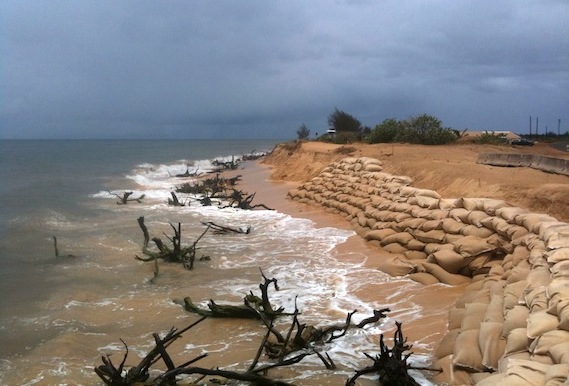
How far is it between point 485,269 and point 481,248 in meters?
0.27

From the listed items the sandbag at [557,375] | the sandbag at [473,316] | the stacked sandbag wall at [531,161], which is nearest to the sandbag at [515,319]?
the sandbag at [473,316]

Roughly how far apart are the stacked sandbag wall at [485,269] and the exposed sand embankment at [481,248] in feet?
0.03

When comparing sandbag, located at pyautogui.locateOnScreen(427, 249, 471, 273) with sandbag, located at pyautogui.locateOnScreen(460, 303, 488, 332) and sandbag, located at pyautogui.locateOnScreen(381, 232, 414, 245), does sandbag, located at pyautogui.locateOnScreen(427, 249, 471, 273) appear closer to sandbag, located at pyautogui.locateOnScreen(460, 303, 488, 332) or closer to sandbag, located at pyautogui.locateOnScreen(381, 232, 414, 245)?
sandbag, located at pyautogui.locateOnScreen(381, 232, 414, 245)

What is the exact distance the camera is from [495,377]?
3.02m

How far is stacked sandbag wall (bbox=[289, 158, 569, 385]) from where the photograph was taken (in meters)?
3.27

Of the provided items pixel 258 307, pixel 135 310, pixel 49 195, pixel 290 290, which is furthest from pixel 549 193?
pixel 49 195

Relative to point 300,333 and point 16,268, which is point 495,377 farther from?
point 16,268

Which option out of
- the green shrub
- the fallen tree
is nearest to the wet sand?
the fallen tree

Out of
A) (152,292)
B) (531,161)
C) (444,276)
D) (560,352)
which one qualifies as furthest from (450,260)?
(531,161)

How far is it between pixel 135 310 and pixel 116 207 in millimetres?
11274

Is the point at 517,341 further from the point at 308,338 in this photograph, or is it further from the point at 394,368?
the point at 308,338

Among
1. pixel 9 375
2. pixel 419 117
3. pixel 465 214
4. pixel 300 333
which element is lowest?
pixel 9 375

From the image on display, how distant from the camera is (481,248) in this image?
6.34 meters

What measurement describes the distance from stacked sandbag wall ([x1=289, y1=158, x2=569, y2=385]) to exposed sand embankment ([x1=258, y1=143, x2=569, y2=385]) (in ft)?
0.03
